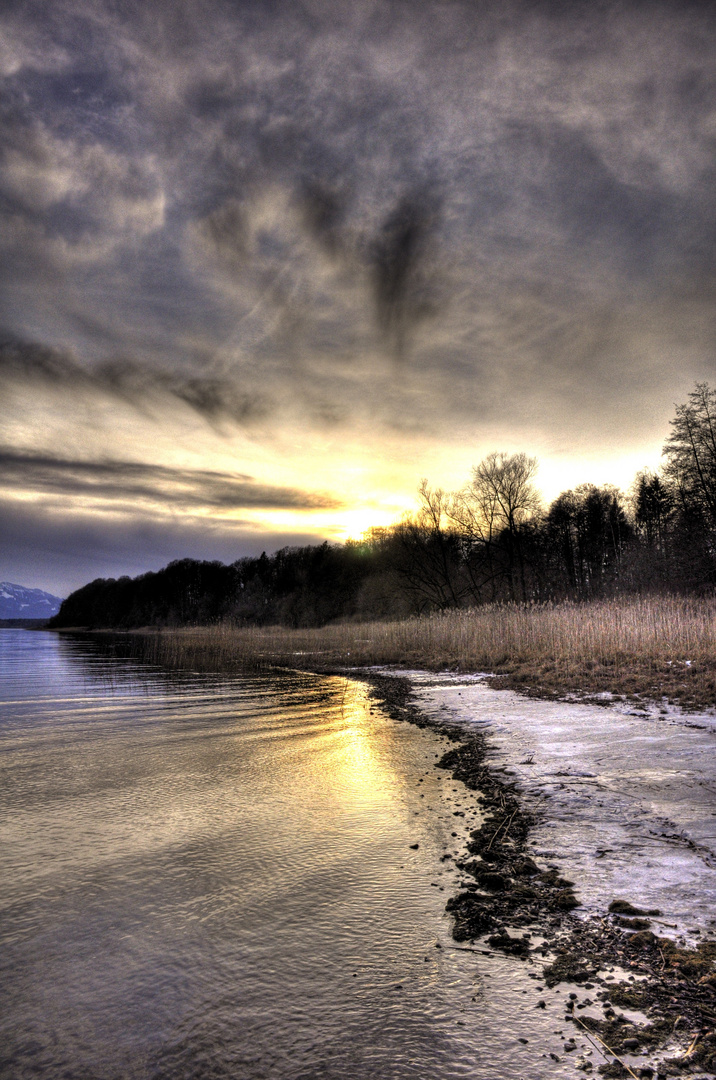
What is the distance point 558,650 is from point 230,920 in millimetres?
11713

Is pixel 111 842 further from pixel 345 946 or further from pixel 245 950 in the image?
pixel 345 946

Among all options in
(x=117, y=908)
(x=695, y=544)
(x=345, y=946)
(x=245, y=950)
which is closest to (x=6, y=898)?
(x=117, y=908)

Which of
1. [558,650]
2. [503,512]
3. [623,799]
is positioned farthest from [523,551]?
[623,799]

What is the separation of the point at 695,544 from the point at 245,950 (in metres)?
30.0

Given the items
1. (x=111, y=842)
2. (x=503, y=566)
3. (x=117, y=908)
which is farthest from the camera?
(x=503, y=566)

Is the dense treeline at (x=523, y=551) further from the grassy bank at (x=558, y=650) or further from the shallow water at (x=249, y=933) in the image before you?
the shallow water at (x=249, y=933)

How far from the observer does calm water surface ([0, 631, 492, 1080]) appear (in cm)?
185

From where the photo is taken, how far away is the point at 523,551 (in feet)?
140

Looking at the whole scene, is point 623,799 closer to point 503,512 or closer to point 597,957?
point 597,957

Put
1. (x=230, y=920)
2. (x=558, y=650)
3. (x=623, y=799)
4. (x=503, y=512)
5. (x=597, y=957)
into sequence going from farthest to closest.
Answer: (x=503, y=512) → (x=558, y=650) → (x=623, y=799) → (x=230, y=920) → (x=597, y=957)

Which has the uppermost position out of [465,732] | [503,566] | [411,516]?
[411,516]

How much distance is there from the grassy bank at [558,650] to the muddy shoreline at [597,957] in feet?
18.6

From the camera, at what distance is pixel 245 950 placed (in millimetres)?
2439

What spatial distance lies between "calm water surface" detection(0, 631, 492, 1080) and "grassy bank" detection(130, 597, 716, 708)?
17.2 feet
